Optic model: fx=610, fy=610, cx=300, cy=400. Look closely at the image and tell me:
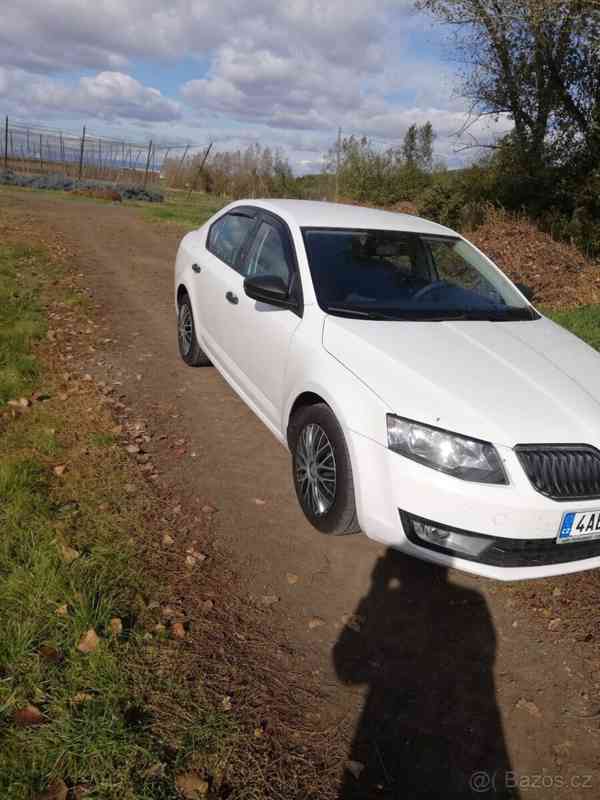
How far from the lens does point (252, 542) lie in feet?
11.2

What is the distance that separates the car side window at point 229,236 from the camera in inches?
187

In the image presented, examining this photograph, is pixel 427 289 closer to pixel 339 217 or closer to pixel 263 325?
pixel 339 217

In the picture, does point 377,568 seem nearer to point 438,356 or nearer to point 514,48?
point 438,356

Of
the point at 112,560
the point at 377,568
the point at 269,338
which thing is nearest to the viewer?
the point at 112,560

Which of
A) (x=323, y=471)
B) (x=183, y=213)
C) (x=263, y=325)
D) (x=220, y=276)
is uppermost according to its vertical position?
(x=220, y=276)

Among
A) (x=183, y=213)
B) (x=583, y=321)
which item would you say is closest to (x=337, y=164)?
(x=183, y=213)

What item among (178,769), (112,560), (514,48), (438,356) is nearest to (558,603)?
(438,356)

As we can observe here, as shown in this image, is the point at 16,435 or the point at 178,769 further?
the point at 16,435

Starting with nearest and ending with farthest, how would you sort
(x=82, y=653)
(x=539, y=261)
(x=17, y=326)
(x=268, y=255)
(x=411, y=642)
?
(x=82, y=653)
(x=411, y=642)
(x=268, y=255)
(x=17, y=326)
(x=539, y=261)

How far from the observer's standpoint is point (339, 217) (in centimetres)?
428

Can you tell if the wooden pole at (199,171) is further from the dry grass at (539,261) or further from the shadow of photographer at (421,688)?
the shadow of photographer at (421,688)

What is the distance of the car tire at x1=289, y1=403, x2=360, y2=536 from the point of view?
10.1 ft

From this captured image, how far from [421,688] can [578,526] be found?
98 centimetres

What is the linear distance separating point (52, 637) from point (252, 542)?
1186mm
